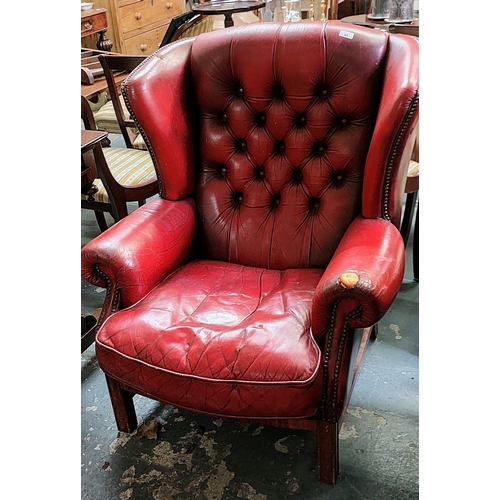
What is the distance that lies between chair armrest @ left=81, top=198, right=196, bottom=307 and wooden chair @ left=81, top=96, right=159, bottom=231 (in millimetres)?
474

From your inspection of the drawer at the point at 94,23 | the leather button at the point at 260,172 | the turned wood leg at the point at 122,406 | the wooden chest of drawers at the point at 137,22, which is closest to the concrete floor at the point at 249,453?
the turned wood leg at the point at 122,406

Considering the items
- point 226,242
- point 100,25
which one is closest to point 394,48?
point 226,242

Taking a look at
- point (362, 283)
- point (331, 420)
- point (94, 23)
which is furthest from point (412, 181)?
point (94, 23)

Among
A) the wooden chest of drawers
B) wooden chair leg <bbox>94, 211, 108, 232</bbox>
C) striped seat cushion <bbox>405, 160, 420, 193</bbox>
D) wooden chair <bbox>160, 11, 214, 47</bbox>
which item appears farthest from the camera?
the wooden chest of drawers

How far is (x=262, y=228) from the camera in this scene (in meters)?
1.74

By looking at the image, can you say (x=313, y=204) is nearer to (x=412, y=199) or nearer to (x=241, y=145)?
(x=241, y=145)

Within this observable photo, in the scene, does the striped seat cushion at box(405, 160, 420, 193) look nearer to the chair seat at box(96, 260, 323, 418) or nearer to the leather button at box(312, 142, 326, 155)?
the leather button at box(312, 142, 326, 155)

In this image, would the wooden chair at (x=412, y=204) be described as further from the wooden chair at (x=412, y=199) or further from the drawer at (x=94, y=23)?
the drawer at (x=94, y=23)

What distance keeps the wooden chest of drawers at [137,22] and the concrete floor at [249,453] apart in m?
3.11

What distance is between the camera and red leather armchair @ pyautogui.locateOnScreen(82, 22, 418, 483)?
4.26 feet

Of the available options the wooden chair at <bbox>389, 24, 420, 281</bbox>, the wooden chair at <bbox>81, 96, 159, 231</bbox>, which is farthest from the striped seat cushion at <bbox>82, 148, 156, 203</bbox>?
the wooden chair at <bbox>389, 24, 420, 281</bbox>

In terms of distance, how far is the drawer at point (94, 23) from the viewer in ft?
11.9
